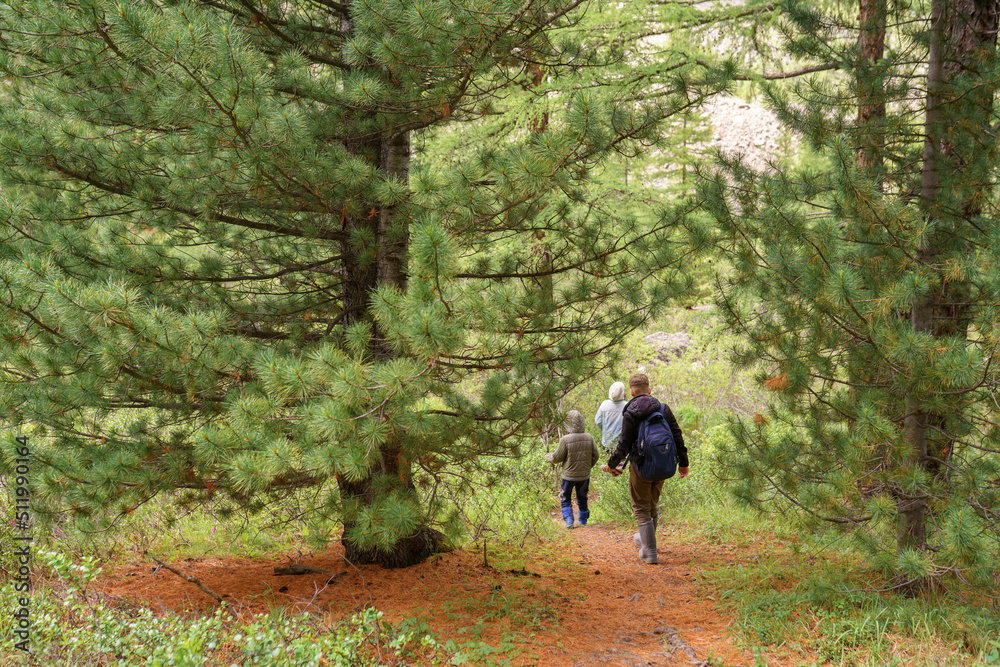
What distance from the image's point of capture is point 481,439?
4602mm

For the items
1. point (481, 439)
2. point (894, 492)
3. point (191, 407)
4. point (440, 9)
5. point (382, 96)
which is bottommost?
point (894, 492)

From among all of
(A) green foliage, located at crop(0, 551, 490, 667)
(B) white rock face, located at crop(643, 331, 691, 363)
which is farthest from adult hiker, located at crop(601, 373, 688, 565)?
(B) white rock face, located at crop(643, 331, 691, 363)

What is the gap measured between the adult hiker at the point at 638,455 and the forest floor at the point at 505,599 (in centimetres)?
35

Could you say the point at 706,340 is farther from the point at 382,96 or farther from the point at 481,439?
the point at 382,96

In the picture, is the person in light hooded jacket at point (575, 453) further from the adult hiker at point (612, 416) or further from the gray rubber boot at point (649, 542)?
the gray rubber boot at point (649, 542)

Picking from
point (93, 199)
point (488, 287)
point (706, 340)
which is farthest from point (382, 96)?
point (706, 340)

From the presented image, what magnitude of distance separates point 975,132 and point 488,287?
→ 3.50 metres

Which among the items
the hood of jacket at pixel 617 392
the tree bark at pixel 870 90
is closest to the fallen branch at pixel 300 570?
the hood of jacket at pixel 617 392

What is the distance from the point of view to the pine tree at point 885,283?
3.85 meters

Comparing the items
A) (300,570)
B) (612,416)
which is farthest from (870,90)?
(300,570)

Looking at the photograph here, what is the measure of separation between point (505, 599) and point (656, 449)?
6.91 ft

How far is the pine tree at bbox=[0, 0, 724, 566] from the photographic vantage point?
10.9 feet

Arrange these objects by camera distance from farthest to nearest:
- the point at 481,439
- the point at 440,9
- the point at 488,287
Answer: the point at 481,439, the point at 488,287, the point at 440,9

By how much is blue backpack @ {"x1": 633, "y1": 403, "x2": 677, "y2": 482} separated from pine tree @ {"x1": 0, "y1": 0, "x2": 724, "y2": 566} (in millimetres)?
1558
